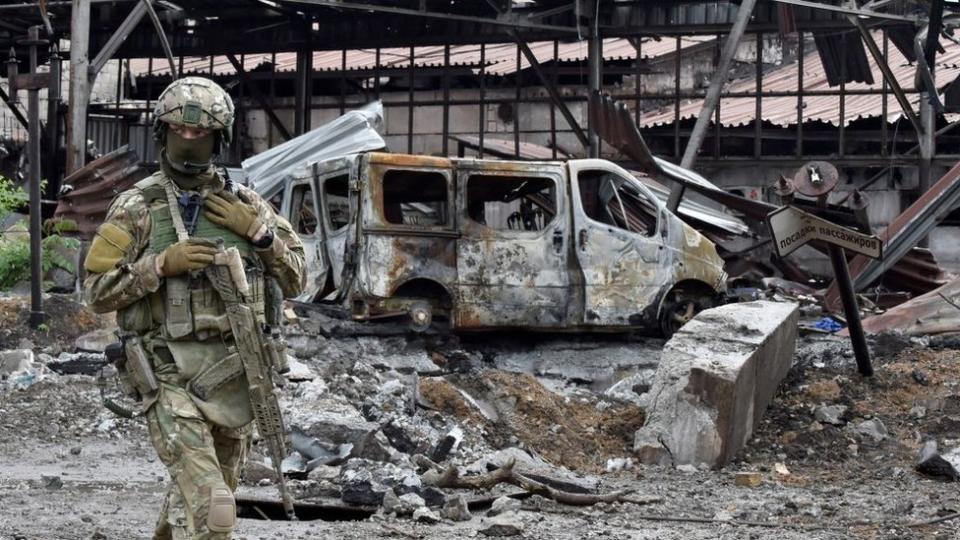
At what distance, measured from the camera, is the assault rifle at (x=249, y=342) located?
Answer: 16.7 feet

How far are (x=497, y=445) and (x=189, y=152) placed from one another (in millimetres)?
4744

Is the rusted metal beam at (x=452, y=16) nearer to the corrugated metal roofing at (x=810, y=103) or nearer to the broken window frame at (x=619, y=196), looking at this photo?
the corrugated metal roofing at (x=810, y=103)

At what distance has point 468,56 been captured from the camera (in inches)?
894

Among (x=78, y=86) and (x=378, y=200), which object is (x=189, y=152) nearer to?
(x=378, y=200)

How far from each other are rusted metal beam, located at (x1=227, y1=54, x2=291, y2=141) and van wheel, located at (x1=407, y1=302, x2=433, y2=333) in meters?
9.80

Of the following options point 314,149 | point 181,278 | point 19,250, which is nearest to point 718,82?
point 314,149

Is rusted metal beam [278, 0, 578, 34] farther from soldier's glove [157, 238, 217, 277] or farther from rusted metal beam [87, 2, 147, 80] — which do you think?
soldier's glove [157, 238, 217, 277]

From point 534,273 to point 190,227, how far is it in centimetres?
787

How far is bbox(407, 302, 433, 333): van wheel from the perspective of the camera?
12.7 metres

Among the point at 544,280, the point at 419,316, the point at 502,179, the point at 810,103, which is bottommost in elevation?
the point at 419,316

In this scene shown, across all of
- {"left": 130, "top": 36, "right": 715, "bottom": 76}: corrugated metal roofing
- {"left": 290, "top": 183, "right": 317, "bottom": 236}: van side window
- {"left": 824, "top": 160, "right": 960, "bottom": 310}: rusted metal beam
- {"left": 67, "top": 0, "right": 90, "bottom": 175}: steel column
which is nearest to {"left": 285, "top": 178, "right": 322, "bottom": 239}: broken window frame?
{"left": 290, "top": 183, "right": 317, "bottom": 236}: van side window

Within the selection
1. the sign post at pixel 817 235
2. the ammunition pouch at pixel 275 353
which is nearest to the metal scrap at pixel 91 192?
the sign post at pixel 817 235

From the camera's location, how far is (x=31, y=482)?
791 centimetres

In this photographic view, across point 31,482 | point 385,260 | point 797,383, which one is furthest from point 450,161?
point 31,482
